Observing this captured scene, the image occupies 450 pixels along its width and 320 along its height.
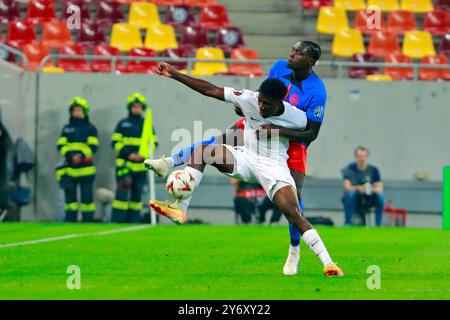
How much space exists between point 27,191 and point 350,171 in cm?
569

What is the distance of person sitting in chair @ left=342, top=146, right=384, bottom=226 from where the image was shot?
68.5 feet

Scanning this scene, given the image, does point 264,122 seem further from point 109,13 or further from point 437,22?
point 437,22

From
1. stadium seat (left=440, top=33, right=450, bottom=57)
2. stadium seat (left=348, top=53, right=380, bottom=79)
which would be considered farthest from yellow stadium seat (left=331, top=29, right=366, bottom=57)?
stadium seat (left=440, top=33, right=450, bottom=57)

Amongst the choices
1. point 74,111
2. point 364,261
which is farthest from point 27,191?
point 364,261

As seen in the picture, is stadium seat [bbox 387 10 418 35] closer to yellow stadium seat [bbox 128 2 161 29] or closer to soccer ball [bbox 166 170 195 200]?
yellow stadium seat [bbox 128 2 161 29]

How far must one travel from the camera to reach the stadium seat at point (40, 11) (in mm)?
24375

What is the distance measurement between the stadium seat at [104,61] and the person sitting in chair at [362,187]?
16.4ft

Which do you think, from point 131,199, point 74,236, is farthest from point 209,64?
point 74,236

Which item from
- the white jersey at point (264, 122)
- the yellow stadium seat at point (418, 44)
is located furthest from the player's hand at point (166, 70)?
the yellow stadium seat at point (418, 44)

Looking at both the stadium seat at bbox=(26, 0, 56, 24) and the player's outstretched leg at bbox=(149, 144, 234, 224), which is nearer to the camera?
the player's outstretched leg at bbox=(149, 144, 234, 224)

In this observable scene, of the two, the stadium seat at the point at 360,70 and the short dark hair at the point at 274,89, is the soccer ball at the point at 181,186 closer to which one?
the short dark hair at the point at 274,89

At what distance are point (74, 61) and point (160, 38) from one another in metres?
1.77

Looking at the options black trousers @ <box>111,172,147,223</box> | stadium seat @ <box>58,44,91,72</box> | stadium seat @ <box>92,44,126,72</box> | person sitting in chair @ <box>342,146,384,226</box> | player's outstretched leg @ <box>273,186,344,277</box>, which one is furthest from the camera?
stadium seat @ <box>92,44,126,72</box>

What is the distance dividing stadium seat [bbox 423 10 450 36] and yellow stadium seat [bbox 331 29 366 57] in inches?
61.4
